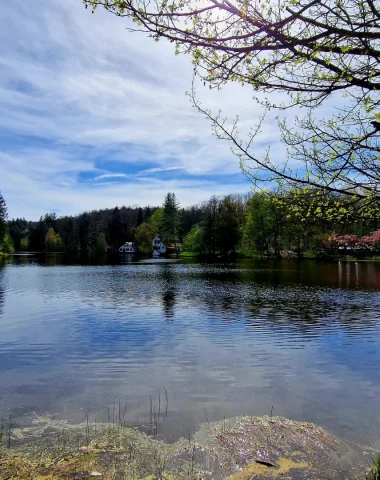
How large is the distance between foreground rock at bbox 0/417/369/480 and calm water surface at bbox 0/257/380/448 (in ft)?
1.94

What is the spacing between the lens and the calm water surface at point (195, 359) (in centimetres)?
812

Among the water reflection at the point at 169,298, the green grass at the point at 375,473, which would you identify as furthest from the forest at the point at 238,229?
the water reflection at the point at 169,298

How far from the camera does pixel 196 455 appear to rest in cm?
611

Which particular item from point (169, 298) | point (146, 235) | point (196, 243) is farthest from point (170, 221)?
point (169, 298)

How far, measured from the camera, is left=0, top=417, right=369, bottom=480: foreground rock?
544 centimetres

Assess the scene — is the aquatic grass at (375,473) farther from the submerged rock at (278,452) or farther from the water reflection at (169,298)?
the water reflection at (169,298)

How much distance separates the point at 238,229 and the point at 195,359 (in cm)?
7973

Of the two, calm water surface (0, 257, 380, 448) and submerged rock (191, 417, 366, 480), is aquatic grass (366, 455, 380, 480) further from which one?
calm water surface (0, 257, 380, 448)

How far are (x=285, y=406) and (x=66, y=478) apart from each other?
16.6 feet

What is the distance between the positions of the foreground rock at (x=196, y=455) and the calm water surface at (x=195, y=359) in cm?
59

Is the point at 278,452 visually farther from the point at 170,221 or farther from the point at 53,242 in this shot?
the point at 53,242

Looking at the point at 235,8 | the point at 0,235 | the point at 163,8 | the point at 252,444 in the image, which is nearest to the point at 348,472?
the point at 252,444

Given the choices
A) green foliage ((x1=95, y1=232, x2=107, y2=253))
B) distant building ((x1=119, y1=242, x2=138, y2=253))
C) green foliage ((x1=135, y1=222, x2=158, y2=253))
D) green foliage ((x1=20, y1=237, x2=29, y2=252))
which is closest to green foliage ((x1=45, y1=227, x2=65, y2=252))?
green foliage ((x1=20, y1=237, x2=29, y2=252))

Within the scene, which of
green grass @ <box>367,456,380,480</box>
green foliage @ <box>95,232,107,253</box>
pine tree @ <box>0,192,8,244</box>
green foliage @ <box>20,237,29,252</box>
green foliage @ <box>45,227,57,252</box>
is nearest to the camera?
green grass @ <box>367,456,380,480</box>
